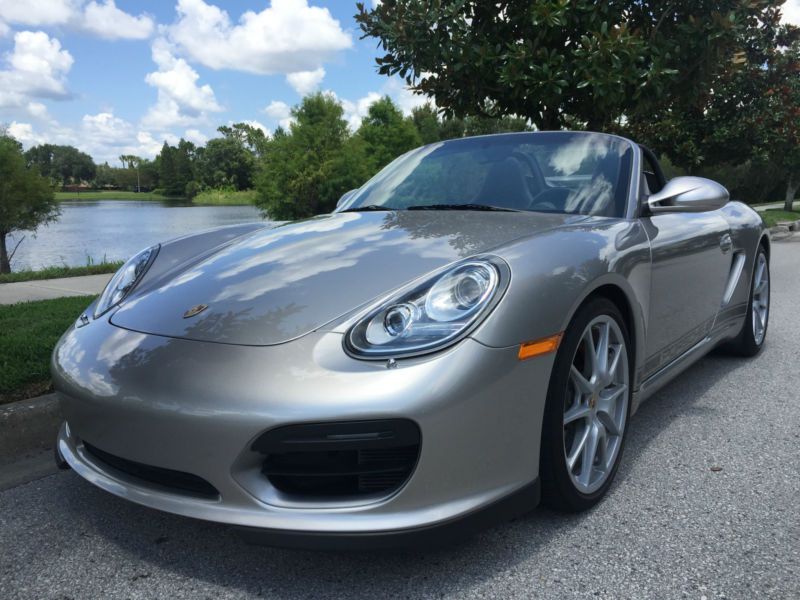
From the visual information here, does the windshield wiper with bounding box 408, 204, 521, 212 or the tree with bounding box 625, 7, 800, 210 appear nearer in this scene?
the windshield wiper with bounding box 408, 204, 521, 212

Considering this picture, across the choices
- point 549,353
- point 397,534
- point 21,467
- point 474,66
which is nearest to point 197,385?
point 397,534

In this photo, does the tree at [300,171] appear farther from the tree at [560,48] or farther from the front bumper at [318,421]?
the front bumper at [318,421]

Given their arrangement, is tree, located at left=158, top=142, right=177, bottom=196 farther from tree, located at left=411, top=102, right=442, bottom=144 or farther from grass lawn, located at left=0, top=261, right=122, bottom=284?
grass lawn, located at left=0, top=261, right=122, bottom=284

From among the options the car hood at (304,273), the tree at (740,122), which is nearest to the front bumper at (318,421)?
the car hood at (304,273)

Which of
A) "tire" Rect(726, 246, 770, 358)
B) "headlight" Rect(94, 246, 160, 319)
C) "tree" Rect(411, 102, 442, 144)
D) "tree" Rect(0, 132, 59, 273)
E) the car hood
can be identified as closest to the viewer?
the car hood

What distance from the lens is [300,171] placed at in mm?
29641

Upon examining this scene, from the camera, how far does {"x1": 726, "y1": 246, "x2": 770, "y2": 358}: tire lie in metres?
4.16

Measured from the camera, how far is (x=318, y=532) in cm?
163

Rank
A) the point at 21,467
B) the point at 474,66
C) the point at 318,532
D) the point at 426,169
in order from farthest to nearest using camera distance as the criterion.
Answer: the point at 474,66 < the point at 426,169 < the point at 21,467 < the point at 318,532

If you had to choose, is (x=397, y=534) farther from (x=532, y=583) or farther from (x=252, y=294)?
(x=252, y=294)

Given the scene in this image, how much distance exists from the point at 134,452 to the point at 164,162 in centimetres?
7857

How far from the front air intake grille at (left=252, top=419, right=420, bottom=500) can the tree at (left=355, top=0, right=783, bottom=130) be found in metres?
5.61

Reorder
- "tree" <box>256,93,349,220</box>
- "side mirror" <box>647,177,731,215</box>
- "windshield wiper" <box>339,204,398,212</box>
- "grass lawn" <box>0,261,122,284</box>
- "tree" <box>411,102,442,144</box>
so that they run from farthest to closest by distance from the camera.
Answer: "tree" <box>411,102,442,144</box>
"tree" <box>256,93,349,220</box>
"grass lawn" <box>0,261,122,284</box>
"windshield wiper" <box>339,204,398,212</box>
"side mirror" <box>647,177,731,215</box>

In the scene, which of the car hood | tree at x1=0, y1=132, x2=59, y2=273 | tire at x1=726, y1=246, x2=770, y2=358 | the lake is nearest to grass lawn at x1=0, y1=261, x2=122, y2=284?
the lake
